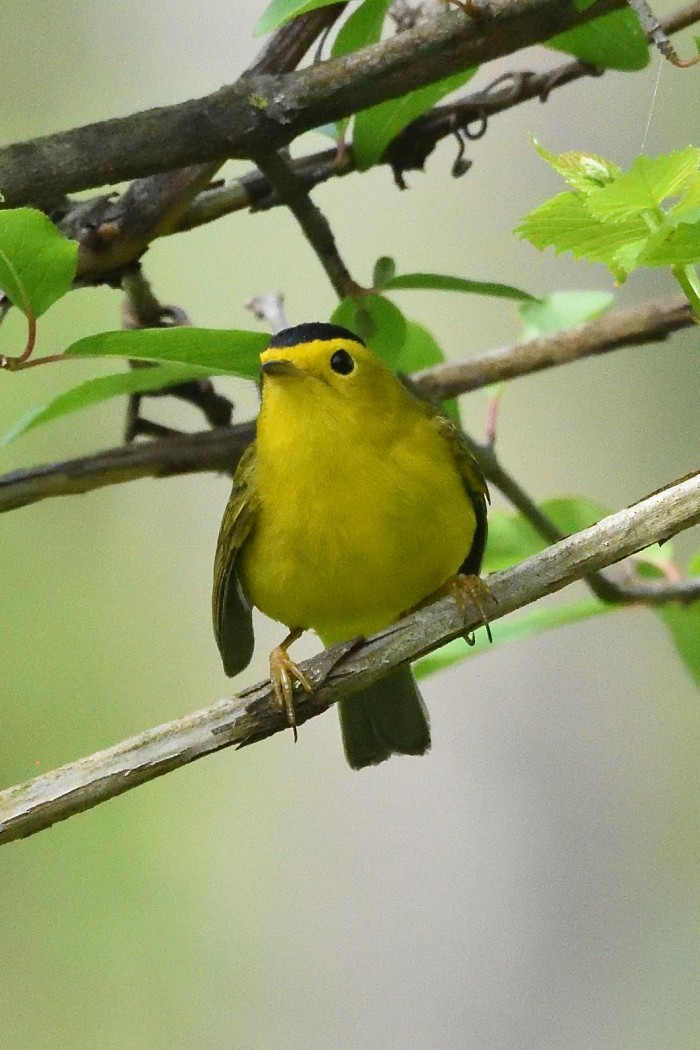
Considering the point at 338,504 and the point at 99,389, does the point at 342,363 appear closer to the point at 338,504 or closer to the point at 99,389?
the point at 338,504

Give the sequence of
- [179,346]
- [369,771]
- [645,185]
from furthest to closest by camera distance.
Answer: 1. [369,771]
2. [179,346]
3. [645,185]

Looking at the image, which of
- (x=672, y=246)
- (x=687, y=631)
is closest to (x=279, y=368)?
(x=672, y=246)

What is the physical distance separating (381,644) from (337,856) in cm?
201

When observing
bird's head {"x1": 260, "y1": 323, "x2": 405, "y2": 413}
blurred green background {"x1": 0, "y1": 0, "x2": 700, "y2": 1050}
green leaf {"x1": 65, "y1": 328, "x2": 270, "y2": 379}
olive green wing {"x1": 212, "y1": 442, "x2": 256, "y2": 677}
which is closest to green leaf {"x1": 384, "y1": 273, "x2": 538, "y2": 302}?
bird's head {"x1": 260, "y1": 323, "x2": 405, "y2": 413}

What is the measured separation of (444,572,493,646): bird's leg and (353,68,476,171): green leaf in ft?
1.84

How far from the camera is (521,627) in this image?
5.05ft

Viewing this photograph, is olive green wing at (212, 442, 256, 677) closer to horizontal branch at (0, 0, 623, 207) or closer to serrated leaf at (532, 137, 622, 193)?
horizontal branch at (0, 0, 623, 207)

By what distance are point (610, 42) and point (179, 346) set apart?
701 millimetres

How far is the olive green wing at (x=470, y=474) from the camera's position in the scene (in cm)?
→ 158

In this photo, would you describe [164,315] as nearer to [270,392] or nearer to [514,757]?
[270,392]

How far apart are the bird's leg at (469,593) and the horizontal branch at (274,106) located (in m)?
0.53

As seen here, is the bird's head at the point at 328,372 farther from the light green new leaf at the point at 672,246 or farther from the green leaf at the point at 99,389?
the light green new leaf at the point at 672,246

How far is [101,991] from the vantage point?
9.09 feet

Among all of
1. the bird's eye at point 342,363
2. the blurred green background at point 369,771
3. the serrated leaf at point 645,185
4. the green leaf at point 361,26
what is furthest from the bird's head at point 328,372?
the blurred green background at point 369,771
